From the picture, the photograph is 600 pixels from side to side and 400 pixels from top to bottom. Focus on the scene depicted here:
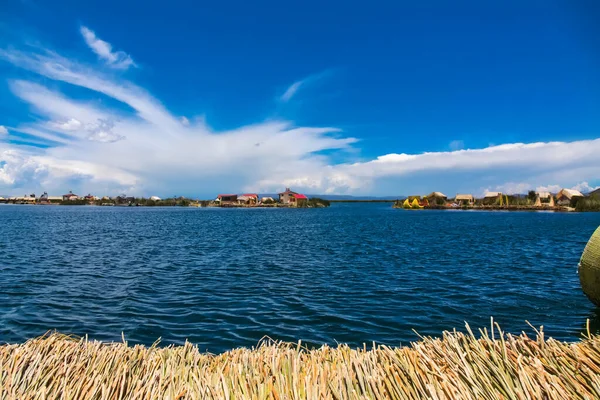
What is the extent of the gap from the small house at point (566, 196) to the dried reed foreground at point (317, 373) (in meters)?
168

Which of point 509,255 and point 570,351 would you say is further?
point 509,255

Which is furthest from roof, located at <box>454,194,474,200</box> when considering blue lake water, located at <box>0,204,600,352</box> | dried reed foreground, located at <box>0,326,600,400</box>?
dried reed foreground, located at <box>0,326,600,400</box>

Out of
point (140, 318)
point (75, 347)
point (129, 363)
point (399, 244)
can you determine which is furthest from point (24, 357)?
point (399, 244)

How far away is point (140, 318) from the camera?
1417 cm

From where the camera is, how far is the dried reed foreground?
4.56m

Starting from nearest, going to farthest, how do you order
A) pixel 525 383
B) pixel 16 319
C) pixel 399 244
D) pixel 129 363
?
pixel 525 383
pixel 129 363
pixel 16 319
pixel 399 244

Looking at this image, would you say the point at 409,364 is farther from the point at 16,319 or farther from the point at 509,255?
the point at 509,255

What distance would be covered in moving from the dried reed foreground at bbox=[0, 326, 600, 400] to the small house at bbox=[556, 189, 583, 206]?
168 m

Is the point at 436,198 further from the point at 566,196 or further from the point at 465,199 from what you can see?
the point at 566,196

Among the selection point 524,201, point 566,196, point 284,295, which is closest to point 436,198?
point 524,201

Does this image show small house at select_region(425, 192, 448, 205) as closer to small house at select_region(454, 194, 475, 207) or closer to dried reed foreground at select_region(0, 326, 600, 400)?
small house at select_region(454, 194, 475, 207)

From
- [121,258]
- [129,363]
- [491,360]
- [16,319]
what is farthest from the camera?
[121,258]

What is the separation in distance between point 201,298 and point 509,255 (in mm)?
24974

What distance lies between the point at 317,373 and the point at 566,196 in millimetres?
174546
